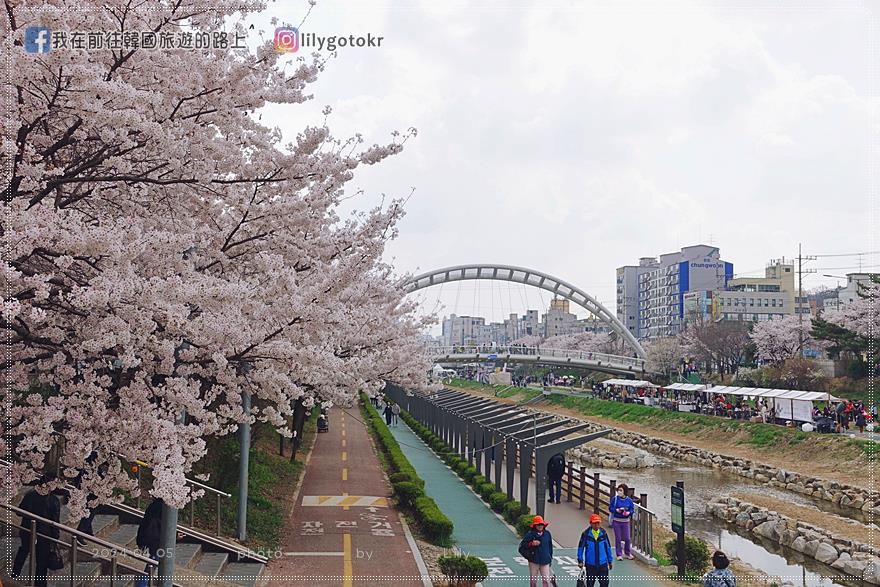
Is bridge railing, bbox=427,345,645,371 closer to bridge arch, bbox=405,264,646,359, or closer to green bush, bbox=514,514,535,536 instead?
bridge arch, bbox=405,264,646,359

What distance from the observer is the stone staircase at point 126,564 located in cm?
814

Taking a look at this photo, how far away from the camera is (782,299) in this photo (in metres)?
102

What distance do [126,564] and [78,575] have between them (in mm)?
517

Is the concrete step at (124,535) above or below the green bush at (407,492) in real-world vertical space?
above

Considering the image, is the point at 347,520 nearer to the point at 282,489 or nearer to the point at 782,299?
the point at 282,489

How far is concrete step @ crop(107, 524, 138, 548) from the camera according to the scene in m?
10.0

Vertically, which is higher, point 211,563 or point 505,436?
point 505,436

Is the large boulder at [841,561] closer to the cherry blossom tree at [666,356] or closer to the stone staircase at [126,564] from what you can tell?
the stone staircase at [126,564]

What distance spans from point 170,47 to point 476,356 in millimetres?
63013

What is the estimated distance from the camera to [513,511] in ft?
51.6

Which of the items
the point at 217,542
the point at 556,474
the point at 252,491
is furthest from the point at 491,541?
the point at 252,491

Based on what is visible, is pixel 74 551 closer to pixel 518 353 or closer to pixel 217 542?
pixel 217 542

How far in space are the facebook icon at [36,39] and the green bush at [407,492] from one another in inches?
470

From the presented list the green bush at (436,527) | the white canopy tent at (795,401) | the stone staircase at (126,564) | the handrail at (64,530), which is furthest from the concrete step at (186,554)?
the white canopy tent at (795,401)
